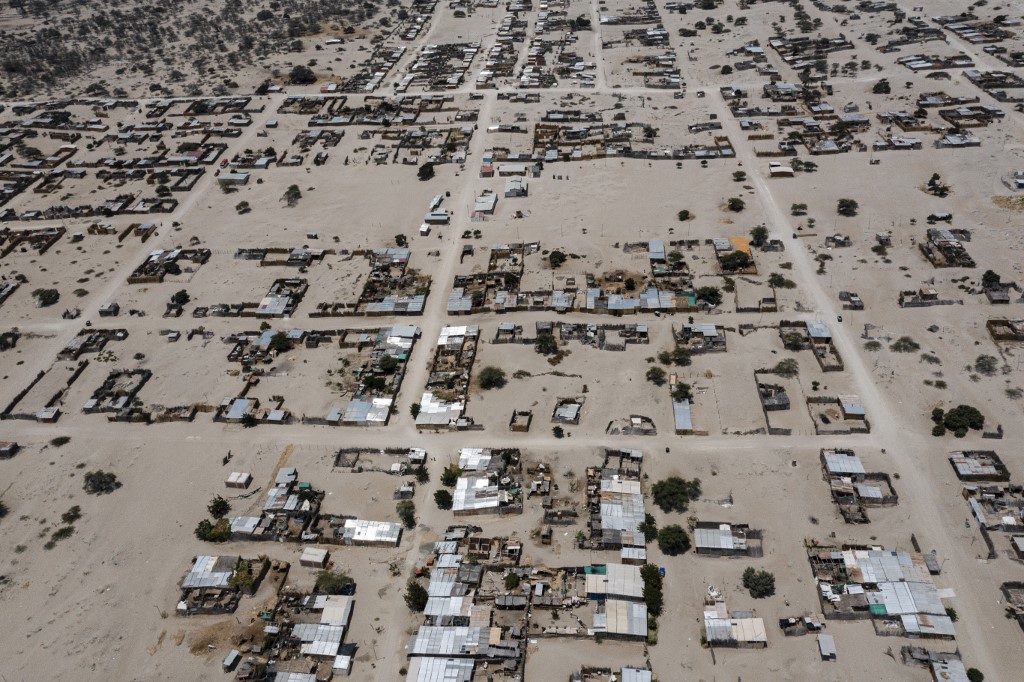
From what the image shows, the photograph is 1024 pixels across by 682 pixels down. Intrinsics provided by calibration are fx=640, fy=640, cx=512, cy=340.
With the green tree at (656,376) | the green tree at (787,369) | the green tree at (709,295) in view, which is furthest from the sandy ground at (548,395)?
the green tree at (656,376)

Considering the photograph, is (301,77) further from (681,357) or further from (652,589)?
(652,589)

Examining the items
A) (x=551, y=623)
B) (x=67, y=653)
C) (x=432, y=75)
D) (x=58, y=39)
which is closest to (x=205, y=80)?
(x=432, y=75)

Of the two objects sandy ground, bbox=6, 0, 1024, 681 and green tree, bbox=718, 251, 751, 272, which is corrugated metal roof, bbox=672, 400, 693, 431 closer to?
sandy ground, bbox=6, 0, 1024, 681

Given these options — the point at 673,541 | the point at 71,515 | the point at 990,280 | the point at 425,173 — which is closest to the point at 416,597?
the point at 673,541

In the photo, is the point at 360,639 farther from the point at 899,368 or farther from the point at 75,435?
the point at 899,368

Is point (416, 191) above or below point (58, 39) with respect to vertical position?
below

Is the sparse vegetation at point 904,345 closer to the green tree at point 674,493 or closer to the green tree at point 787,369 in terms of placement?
the green tree at point 787,369
